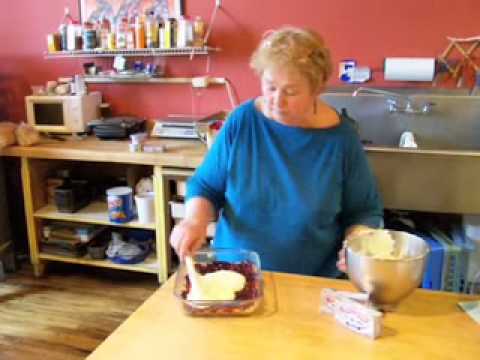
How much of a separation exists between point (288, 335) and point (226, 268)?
256 millimetres

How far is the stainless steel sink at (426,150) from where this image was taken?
6.79 ft

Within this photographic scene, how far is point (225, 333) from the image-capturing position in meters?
0.98

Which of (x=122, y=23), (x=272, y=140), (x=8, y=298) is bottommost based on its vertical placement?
(x=8, y=298)

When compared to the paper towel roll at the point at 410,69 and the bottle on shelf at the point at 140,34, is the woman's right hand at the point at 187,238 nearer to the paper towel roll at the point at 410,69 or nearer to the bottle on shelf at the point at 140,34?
the paper towel roll at the point at 410,69

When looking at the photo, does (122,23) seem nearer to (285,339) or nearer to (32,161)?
(32,161)

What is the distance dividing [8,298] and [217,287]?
2.07 meters

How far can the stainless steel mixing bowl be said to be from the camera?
37.8 inches

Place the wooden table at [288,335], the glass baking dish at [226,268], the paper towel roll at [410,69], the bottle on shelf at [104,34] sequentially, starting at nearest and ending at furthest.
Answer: the wooden table at [288,335]
the glass baking dish at [226,268]
the paper towel roll at [410,69]
the bottle on shelf at [104,34]

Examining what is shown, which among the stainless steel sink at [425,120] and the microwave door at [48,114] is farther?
the microwave door at [48,114]

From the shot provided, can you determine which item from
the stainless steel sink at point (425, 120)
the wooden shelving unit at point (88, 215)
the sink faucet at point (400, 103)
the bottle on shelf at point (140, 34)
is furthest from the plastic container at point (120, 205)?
the sink faucet at point (400, 103)

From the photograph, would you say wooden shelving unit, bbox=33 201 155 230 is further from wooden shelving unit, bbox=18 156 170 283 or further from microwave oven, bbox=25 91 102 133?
microwave oven, bbox=25 91 102 133

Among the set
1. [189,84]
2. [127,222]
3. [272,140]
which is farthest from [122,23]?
[272,140]

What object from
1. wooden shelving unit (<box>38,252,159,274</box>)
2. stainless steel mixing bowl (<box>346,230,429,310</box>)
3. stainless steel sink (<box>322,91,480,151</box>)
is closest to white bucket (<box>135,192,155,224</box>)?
wooden shelving unit (<box>38,252,159,274</box>)

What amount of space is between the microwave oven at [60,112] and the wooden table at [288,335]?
79.5 inches
